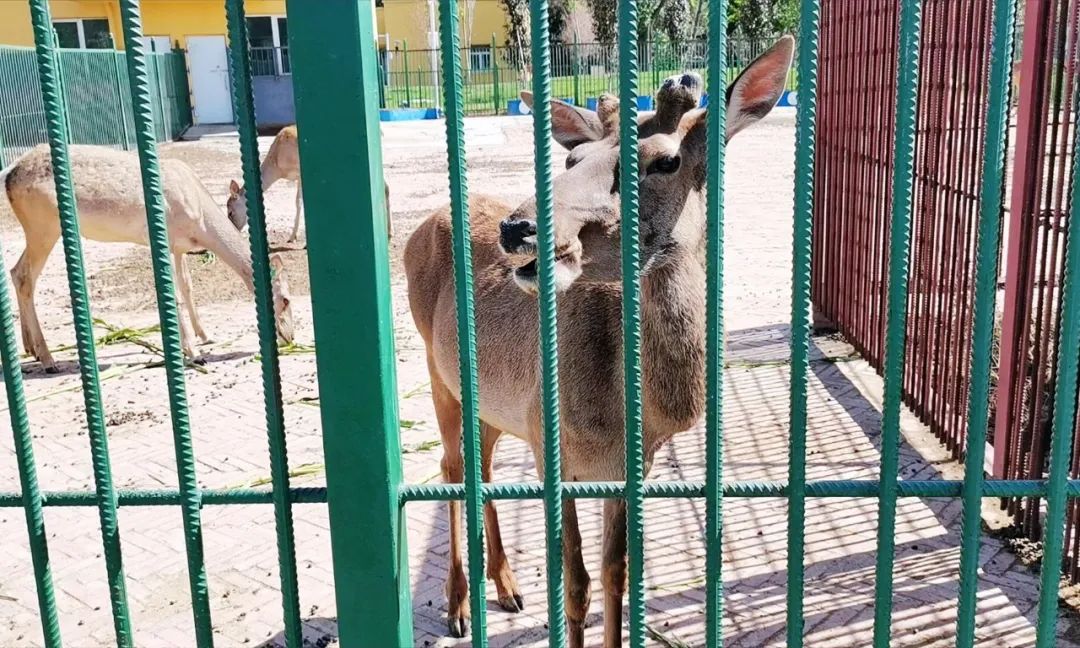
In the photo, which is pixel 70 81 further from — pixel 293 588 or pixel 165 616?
pixel 293 588

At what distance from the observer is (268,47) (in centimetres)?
3406

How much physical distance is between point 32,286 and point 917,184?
26.8 ft

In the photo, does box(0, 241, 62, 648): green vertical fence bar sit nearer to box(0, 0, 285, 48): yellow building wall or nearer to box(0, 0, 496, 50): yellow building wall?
box(0, 0, 496, 50): yellow building wall

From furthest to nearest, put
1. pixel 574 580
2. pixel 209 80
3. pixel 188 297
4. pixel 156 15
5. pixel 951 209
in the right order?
pixel 209 80
pixel 156 15
pixel 188 297
pixel 951 209
pixel 574 580

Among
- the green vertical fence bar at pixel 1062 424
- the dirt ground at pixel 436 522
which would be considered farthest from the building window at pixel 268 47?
the green vertical fence bar at pixel 1062 424

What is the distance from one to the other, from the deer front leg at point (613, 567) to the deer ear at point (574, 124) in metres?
1.51

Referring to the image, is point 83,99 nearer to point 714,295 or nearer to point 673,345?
point 673,345

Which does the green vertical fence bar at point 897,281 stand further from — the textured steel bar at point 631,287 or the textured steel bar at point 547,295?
the textured steel bar at point 547,295

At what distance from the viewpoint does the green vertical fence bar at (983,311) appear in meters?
2.22

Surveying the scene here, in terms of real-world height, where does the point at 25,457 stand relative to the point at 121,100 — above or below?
below

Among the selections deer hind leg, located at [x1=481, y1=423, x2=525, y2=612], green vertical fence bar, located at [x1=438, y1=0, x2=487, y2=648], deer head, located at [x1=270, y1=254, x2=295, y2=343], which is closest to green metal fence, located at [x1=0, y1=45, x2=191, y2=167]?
deer head, located at [x1=270, y1=254, x2=295, y2=343]

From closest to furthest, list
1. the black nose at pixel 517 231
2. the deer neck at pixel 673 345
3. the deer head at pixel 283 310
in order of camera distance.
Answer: the black nose at pixel 517 231 < the deer neck at pixel 673 345 < the deer head at pixel 283 310

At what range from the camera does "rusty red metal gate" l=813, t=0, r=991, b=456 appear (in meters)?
5.98

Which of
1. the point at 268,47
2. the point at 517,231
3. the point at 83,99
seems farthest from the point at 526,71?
the point at 517,231
